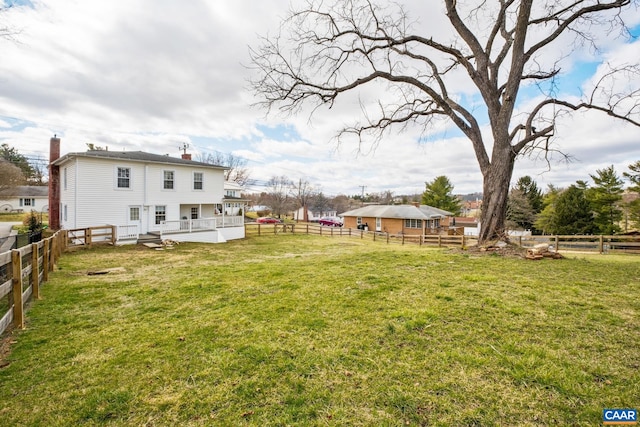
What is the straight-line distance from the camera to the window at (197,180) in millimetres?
19619

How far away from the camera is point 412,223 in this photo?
3469cm

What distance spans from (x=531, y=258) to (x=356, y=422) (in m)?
8.18

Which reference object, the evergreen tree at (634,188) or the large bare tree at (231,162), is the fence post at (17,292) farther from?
the large bare tree at (231,162)

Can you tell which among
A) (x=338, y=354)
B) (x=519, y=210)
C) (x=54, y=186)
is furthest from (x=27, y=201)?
(x=519, y=210)

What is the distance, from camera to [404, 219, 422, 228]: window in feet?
113

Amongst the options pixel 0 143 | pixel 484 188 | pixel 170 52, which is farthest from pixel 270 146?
pixel 0 143

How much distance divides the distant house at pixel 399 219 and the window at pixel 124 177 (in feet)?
91.0

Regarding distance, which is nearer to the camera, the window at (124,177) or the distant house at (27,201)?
the window at (124,177)

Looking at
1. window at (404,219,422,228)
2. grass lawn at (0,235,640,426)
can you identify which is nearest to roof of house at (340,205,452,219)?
window at (404,219,422,228)

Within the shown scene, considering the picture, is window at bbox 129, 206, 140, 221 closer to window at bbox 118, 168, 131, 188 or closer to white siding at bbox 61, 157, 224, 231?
white siding at bbox 61, 157, 224, 231

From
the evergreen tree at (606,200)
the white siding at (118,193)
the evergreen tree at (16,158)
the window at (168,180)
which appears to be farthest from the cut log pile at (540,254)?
the evergreen tree at (16,158)

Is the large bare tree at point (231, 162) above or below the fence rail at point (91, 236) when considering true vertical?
above

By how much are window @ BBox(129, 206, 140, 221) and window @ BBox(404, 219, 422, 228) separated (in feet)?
92.9

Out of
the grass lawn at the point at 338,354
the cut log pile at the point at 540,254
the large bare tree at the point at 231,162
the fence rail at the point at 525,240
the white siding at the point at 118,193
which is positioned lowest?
the fence rail at the point at 525,240
